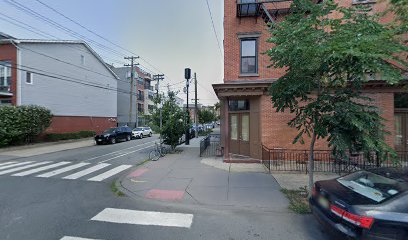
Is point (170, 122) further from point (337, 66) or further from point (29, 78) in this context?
point (29, 78)

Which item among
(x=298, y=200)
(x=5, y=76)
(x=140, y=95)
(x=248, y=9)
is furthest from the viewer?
(x=140, y=95)

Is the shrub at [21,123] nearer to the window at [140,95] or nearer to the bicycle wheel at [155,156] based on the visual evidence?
the bicycle wheel at [155,156]

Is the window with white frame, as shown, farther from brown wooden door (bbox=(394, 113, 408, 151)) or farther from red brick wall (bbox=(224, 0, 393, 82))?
brown wooden door (bbox=(394, 113, 408, 151))

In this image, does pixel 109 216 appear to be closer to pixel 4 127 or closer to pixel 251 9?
pixel 251 9

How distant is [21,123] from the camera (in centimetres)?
1780

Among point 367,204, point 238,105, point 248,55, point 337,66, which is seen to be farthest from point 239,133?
point 367,204

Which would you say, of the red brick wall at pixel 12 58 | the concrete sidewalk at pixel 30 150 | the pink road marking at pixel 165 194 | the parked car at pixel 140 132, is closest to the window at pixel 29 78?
the red brick wall at pixel 12 58

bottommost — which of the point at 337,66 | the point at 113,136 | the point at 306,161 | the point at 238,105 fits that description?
the point at 306,161

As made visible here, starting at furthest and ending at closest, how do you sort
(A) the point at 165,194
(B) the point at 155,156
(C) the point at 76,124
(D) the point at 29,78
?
(C) the point at 76,124 → (D) the point at 29,78 → (B) the point at 155,156 → (A) the point at 165,194

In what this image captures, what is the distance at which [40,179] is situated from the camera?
859 cm

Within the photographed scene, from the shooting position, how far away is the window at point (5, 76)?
2174cm

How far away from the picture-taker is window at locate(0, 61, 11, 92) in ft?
71.3

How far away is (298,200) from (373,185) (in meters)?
2.39

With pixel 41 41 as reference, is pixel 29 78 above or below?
below
